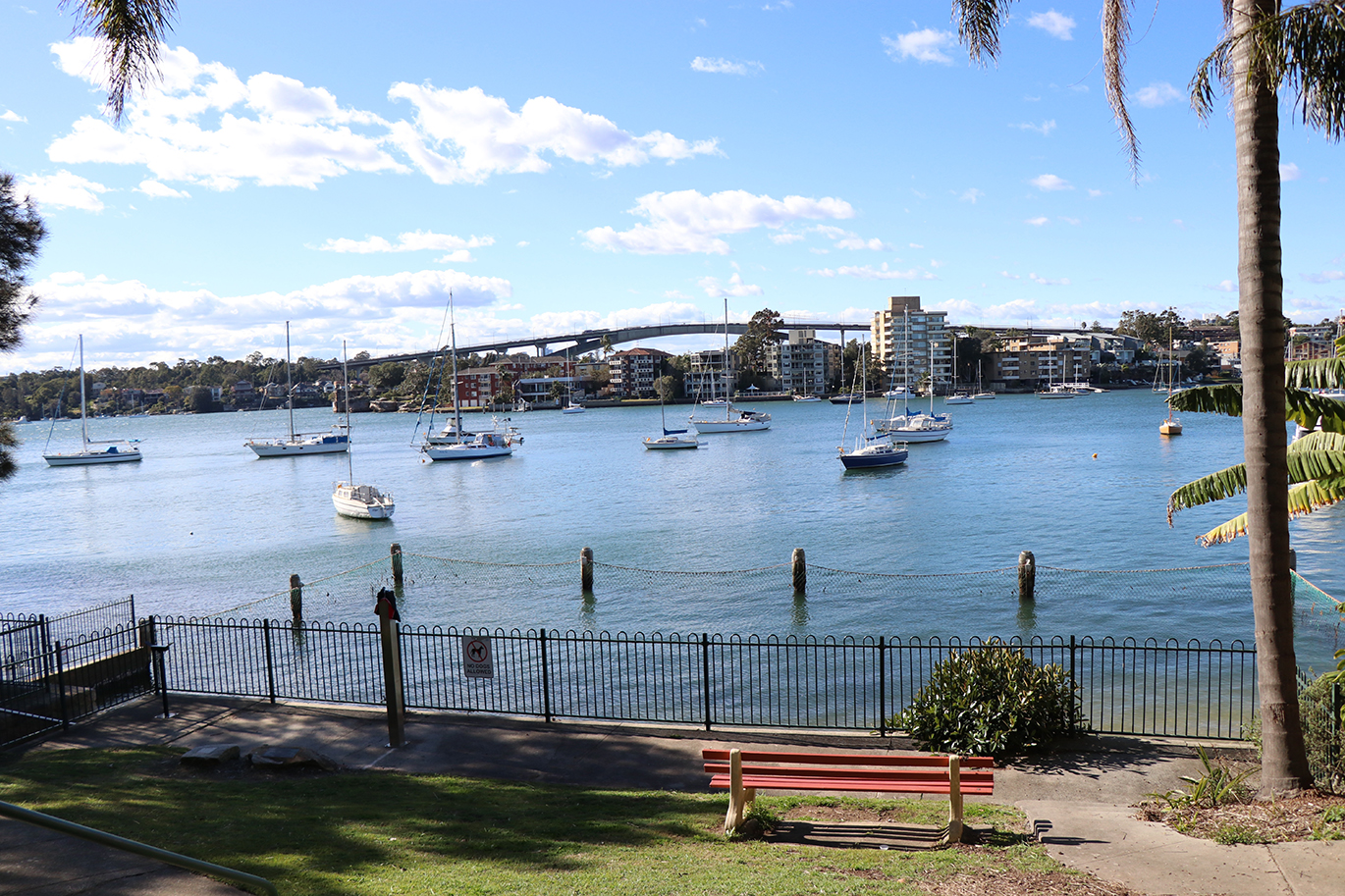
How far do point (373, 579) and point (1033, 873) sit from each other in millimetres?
29673

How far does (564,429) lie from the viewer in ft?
470

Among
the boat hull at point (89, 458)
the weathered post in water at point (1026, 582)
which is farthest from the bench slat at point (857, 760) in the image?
the boat hull at point (89, 458)

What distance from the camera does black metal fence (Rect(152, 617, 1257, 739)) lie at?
1527 cm

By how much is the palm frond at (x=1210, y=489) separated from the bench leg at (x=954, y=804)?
6142 millimetres

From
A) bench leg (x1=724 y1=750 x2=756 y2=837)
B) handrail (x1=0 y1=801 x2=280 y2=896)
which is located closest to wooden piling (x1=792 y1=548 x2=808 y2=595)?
bench leg (x1=724 y1=750 x2=756 y2=837)

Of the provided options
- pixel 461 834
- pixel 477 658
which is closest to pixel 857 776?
pixel 461 834

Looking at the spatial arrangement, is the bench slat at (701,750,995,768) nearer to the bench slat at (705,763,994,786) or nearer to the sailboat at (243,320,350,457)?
the bench slat at (705,763,994,786)

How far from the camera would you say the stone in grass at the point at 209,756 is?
1109 centimetres

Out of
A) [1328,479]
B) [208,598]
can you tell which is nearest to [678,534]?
[208,598]

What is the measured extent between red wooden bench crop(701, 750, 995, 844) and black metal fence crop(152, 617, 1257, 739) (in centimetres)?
478

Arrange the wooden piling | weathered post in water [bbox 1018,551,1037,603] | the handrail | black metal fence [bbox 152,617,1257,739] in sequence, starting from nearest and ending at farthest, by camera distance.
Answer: the handrail → black metal fence [bbox 152,617,1257,739] → weathered post in water [bbox 1018,551,1037,603] → the wooden piling

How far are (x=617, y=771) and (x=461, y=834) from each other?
2802 mm

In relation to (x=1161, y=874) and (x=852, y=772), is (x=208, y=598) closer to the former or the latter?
(x=852, y=772)

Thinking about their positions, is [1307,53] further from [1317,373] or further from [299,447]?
[299,447]
